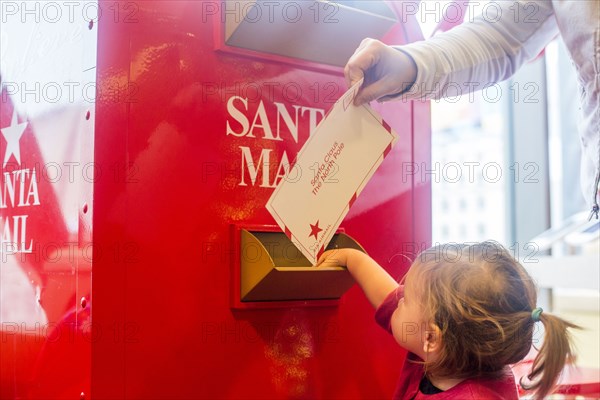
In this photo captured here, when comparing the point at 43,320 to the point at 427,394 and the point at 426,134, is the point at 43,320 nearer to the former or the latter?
the point at 427,394

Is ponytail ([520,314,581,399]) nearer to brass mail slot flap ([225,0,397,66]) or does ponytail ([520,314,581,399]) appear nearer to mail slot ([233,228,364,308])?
mail slot ([233,228,364,308])

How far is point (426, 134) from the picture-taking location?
1.29 meters

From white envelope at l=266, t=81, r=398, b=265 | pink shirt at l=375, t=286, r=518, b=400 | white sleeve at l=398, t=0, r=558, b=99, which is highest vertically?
white sleeve at l=398, t=0, r=558, b=99

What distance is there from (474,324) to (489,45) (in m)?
0.50

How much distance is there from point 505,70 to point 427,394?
0.58 metres

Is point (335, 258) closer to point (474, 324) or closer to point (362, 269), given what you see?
point (362, 269)

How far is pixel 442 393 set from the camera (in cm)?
98

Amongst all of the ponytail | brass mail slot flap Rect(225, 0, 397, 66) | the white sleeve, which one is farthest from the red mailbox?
the ponytail

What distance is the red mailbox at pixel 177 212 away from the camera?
927 mm

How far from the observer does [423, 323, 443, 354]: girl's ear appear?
3.16 feet

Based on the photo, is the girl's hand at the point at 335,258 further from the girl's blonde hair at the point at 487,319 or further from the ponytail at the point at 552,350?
the ponytail at the point at 552,350

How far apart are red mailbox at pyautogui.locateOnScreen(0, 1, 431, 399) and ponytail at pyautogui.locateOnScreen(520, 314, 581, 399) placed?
1.02 feet

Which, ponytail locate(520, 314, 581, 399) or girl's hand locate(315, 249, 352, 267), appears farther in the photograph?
girl's hand locate(315, 249, 352, 267)

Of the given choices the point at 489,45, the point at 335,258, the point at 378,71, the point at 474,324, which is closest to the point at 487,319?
the point at 474,324
